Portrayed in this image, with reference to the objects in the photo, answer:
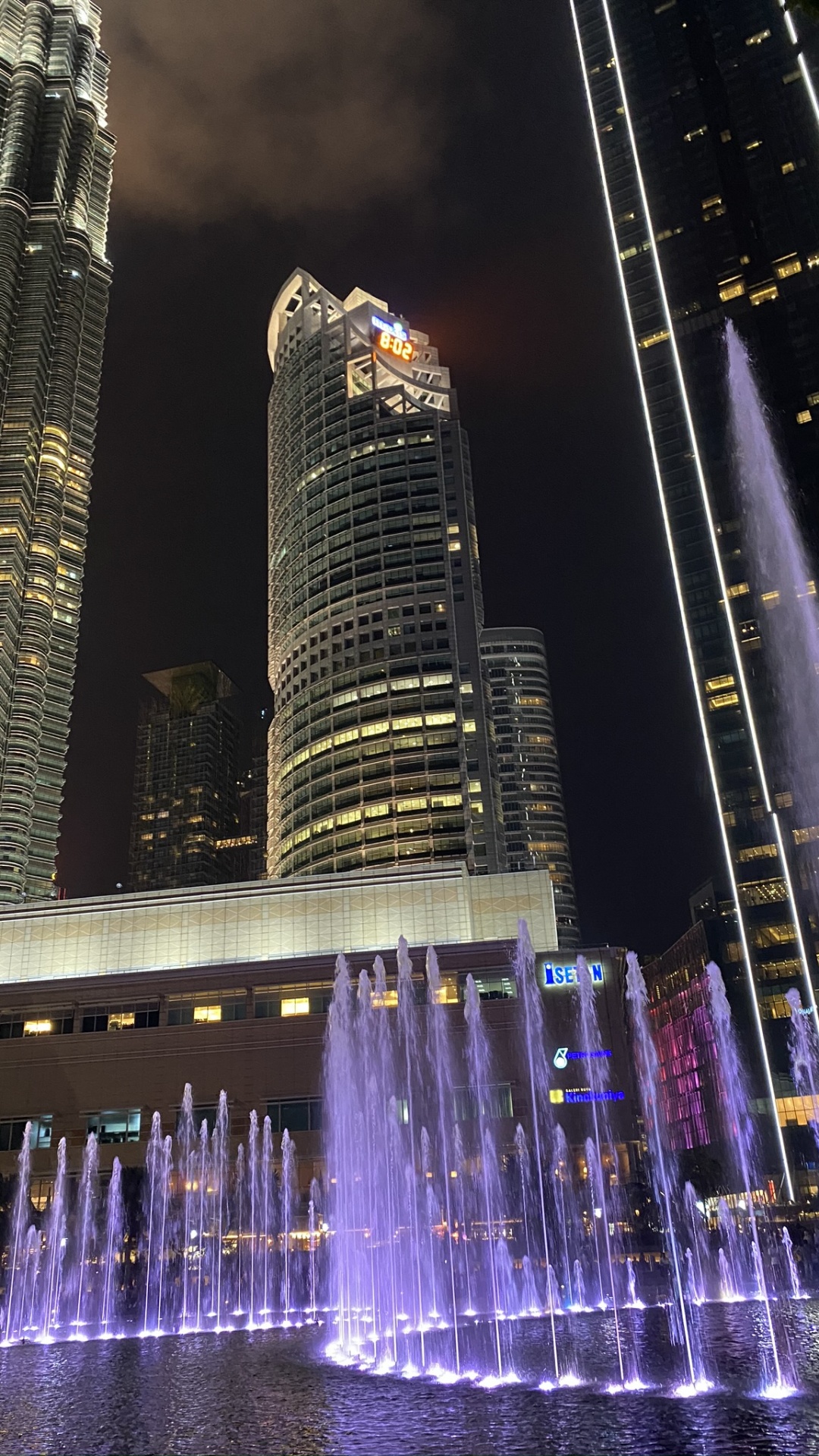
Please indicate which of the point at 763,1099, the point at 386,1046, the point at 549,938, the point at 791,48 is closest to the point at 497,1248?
the point at 386,1046

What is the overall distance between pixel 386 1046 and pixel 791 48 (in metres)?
108

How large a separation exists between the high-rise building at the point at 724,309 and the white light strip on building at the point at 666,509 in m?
0.22

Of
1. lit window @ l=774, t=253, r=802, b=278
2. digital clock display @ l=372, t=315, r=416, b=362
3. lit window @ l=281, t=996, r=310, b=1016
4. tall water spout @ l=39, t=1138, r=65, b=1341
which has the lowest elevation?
tall water spout @ l=39, t=1138, r=65, b=1341

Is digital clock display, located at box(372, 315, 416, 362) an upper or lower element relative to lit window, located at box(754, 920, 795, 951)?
upper

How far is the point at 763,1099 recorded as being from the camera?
9188cm

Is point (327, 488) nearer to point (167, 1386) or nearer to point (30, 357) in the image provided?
point (30, 357)

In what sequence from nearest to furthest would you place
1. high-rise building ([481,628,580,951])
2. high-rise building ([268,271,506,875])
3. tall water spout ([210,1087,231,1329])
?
tall water spout ([210,1087,231,1329]) < high-rise building ([268,271,506,875]) < high-rise building ([481,628,580,951])

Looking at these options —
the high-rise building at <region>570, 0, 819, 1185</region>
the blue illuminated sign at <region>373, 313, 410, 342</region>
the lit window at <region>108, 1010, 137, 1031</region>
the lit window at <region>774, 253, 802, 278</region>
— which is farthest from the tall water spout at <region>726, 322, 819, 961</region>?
the blue illuminated sign at <region>373, 313, 410, 342</region>

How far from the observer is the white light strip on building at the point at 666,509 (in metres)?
94.4

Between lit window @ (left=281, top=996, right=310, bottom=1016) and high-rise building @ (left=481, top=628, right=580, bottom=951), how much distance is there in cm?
10274

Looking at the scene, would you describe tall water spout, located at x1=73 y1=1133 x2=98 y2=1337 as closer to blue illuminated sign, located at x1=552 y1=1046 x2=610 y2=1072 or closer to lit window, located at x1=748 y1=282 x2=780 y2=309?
blue illuminated sign, located at x1=552 y1=1046 x2=610 y2=1072

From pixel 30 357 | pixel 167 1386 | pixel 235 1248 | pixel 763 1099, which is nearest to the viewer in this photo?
pixel 167 1386

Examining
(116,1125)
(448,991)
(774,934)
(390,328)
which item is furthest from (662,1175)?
(390,328)

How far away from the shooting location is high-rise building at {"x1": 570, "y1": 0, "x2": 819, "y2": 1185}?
99.0 meters
